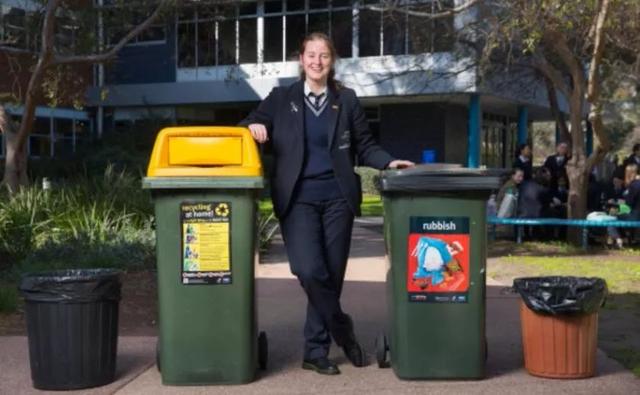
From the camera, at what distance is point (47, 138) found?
30859 millimetres

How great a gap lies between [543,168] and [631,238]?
2112 millimetres

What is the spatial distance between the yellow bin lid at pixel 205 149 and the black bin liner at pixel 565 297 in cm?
190

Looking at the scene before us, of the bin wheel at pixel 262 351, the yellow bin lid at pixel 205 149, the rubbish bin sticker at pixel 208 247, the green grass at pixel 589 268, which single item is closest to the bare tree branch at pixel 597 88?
the green grass at pixel 589 268

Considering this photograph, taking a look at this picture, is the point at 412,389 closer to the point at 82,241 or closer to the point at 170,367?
the point at 170,367

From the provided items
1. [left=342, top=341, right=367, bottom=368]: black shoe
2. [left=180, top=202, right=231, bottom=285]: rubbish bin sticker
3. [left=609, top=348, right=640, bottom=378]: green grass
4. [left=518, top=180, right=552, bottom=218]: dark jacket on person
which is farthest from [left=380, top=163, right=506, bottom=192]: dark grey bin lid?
[left=518, top=180, right=552, bottom=218]: dark jacket on person

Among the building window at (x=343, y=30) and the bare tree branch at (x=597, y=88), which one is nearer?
the bare tree branch at (x=597, y=88)

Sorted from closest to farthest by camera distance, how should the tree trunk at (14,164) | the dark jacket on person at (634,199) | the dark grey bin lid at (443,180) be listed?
the dark grey bin lid at (443,180) → the dark jacket on person at (634,199) → the tree trunk at (14,164)

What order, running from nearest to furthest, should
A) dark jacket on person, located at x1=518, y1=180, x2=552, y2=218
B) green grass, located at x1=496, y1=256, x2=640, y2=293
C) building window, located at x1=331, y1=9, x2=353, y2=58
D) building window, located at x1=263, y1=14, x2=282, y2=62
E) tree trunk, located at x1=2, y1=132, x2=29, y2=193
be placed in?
green grass, located at x1=496, y1=256, x2=640, y2=293 → dark jacket on person, located at x1=518, y1=180, x2=552, y2=218 → tree trunk, located at x1=2, y1=132, x2=29, y2=193 → building window, located at x1=331, y1=9, x2=353, y2=58 → building window, located at x1=263, y1=14, x2=282, y2=62

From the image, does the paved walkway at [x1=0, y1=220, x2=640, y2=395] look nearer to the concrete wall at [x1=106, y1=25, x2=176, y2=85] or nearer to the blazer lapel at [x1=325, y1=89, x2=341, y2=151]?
the blazer lapel at [x1=325, y1=89, x2=341, y2=151]

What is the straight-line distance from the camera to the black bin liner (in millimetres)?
5484

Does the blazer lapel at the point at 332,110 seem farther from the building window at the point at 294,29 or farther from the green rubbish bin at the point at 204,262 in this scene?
the building window at the point at 294,29

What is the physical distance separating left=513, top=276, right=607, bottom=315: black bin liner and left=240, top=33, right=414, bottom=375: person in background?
1.13m

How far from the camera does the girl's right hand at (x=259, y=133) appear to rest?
5.59m

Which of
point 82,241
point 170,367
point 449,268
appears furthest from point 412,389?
point 82,241
